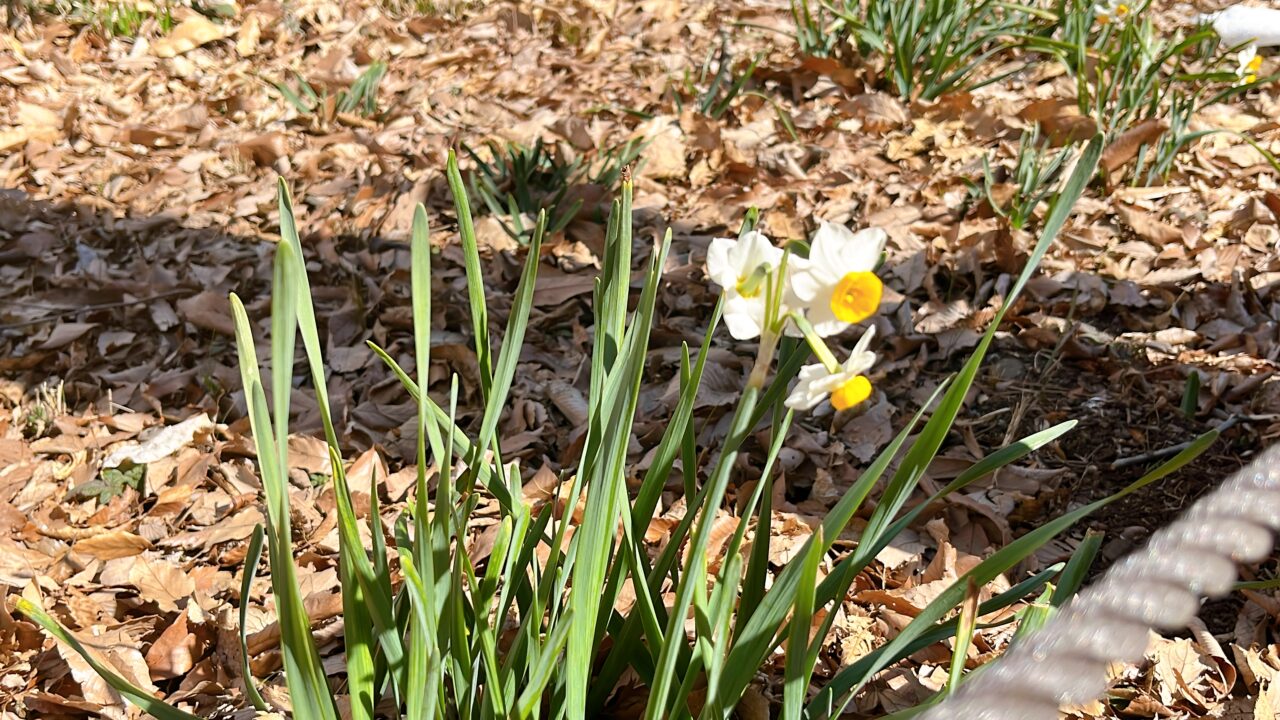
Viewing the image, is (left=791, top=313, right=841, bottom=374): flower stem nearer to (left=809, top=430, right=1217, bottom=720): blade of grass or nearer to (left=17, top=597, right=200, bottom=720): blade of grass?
(left=809, top=430, right=1217, bottom=720): blade of grass

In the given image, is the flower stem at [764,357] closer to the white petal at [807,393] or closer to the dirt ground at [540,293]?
the white petal at [807,393]

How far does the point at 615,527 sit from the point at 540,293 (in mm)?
1718

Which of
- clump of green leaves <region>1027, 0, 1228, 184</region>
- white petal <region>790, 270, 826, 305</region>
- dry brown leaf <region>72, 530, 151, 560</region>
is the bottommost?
dry brown leaf <region>72, 530, 151, 560</region>

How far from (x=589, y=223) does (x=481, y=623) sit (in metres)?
1.98

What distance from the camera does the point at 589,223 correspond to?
2.96 meters

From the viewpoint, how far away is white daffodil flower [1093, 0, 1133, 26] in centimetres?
345

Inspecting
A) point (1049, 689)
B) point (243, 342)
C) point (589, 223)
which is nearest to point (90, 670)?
point (243, 342)

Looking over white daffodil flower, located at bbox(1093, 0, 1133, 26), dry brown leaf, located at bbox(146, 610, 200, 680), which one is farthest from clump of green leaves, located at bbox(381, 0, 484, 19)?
dry brown leaf, located at bbox(146, 610, 200, 680)

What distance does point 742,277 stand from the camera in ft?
2.85

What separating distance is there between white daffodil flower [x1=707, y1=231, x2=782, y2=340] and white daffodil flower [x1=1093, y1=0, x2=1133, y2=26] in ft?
10.4

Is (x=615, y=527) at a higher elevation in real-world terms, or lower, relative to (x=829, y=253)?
lower

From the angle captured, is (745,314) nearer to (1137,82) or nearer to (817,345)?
(817,345)

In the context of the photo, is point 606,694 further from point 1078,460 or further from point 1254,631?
point 1078,460

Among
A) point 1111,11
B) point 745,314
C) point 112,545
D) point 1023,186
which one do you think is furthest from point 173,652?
point 1111,11
